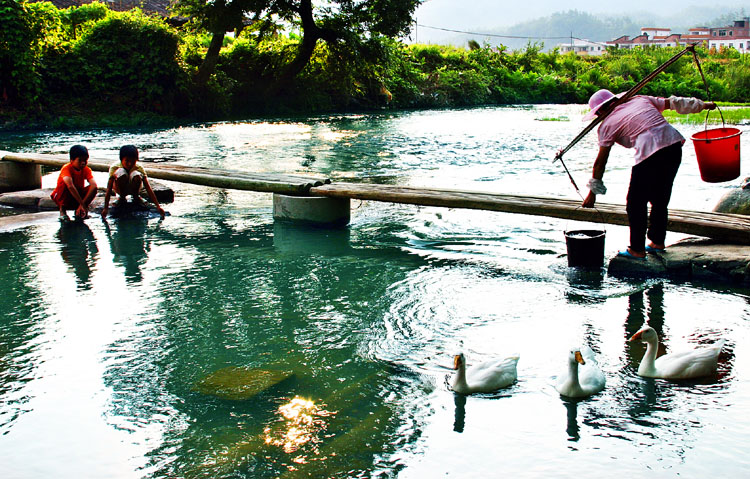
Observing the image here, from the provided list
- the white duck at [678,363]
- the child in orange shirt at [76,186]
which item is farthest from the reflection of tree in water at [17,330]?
the white duck at [678,363]

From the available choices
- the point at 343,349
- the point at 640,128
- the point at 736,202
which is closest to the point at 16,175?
the point at 343,349

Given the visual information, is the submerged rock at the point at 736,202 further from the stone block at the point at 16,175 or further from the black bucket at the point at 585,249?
the stone block at the point at 16,175

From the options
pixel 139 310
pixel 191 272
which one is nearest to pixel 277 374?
pixel 139 310

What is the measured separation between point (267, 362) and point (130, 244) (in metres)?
→ 4.12

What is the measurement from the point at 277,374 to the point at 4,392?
165cm

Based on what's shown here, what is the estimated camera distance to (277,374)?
14.6ft

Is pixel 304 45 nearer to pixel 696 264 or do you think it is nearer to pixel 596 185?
pixel 596 185

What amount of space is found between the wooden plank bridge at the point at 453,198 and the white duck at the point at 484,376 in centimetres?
273

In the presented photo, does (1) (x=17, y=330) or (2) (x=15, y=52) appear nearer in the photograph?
(1) (x=17, y=330)

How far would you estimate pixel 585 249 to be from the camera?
6.39 m

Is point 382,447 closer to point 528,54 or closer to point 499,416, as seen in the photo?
point 499,416

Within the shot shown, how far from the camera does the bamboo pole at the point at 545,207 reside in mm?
6172

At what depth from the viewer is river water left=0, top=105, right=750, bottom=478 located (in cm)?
357

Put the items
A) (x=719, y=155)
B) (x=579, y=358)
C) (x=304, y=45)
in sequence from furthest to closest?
1. (x=304, y=45)
2. (x=719, y=155)
3. (x=579, y=358)
